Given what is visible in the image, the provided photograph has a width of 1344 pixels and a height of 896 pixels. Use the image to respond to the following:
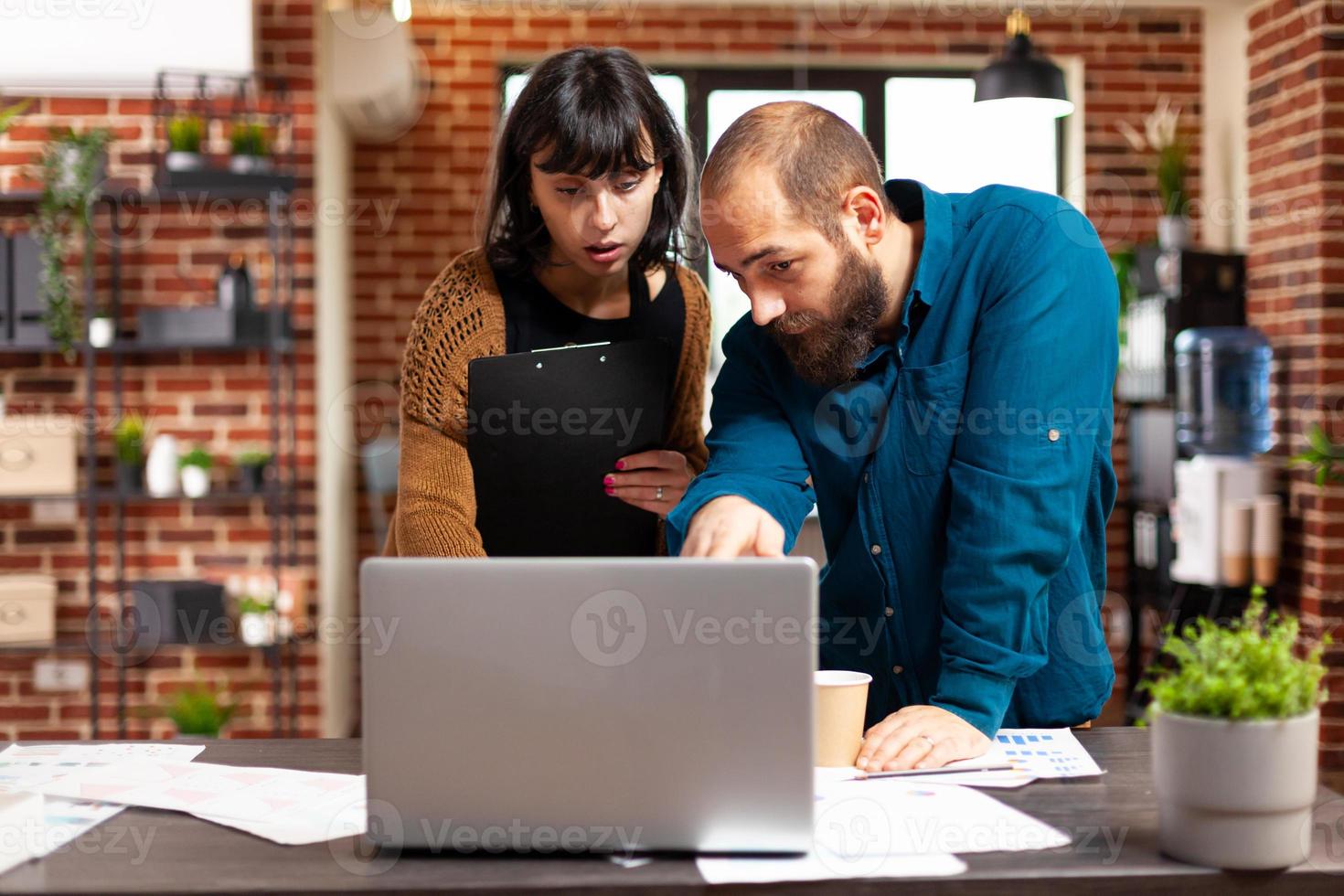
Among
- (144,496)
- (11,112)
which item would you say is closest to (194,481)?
(144,496)

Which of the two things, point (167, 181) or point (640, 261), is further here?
point (167, 181)

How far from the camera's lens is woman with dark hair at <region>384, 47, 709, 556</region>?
5.58 ft

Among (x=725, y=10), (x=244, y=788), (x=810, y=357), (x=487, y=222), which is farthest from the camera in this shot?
(x=725, y=10)

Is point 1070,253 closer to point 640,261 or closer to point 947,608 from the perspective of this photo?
point 947,608

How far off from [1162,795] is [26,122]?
13.4 ft

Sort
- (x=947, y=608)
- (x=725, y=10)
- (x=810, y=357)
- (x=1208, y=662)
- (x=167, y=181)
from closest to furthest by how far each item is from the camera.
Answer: (x=1208, y=662), (x=947, y=608), (x=810, y=357), (x=167, y=181), (x=725, y=10)

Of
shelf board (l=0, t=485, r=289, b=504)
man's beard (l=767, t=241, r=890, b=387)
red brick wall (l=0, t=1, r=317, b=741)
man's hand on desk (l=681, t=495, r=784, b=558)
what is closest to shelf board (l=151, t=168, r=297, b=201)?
red brick wall (l=0, t=1, r=317, b=741)

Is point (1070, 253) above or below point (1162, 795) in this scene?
above

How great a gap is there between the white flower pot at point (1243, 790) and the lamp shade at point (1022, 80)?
2.89 m

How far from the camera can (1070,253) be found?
146 centimetres

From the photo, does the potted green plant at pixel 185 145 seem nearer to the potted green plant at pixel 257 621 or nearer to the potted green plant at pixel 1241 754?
the potted green plant at pixel 257 621

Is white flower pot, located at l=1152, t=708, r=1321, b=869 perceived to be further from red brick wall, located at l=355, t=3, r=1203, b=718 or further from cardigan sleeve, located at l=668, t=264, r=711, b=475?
red brick wall, located at l=355, t=3, r=1203, b=718

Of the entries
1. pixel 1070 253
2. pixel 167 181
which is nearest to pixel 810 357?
pixel 1070 253

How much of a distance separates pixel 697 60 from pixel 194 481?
2.76 m
